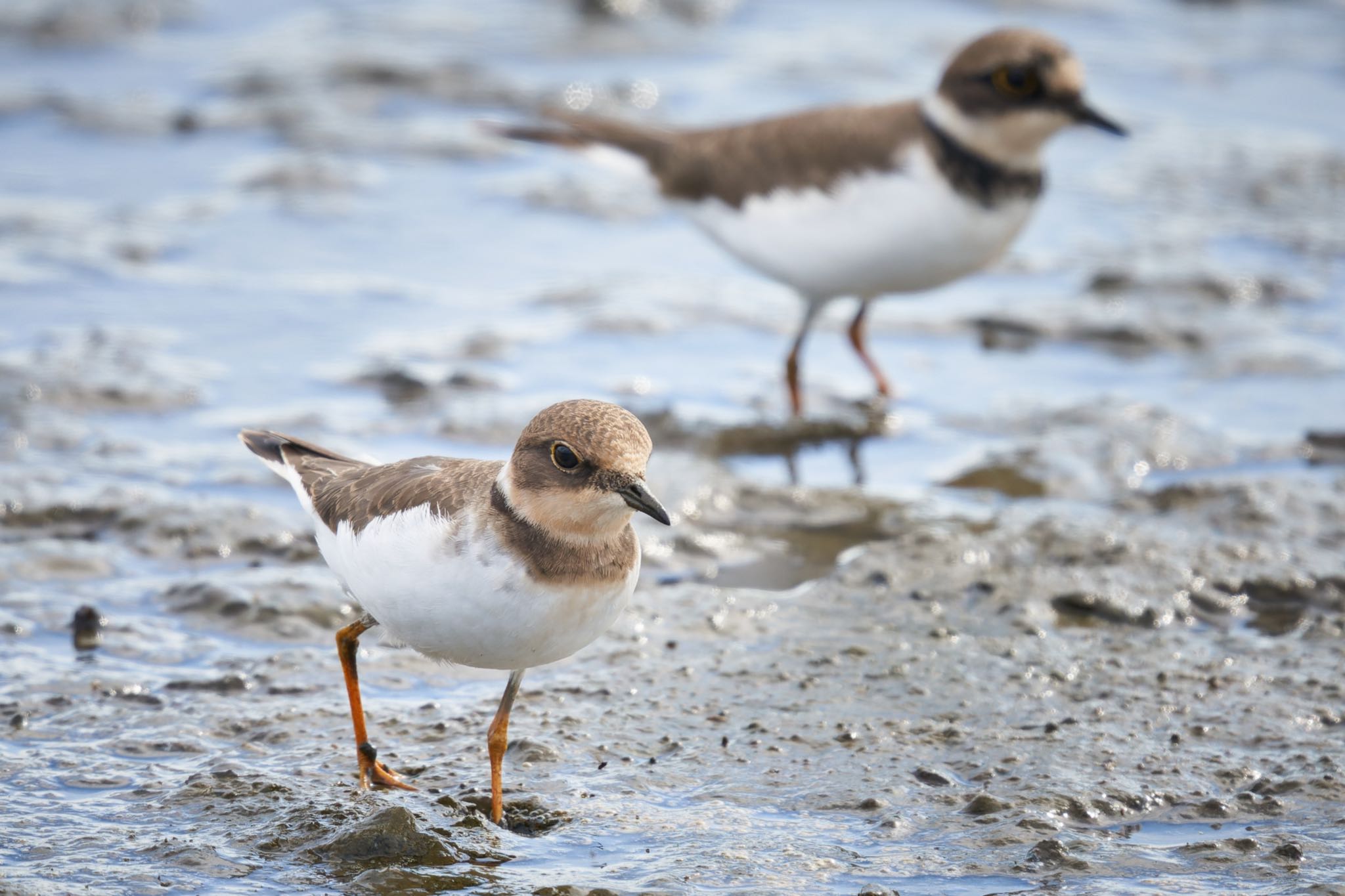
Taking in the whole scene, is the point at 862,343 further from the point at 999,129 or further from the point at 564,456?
the point at 564,456

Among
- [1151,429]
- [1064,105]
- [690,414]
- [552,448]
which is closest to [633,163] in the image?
[690,414]

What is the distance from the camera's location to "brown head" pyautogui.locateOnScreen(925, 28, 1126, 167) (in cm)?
736

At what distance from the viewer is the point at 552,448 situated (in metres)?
4.06

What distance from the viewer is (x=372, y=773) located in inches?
181

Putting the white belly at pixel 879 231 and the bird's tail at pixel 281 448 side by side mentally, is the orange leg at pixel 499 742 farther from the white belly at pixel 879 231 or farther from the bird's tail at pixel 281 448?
the white belly at pixel 879 231

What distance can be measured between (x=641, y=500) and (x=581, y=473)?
0.17 m

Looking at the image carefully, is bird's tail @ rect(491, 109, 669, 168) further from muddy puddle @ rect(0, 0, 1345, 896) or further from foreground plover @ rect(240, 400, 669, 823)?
foreground plover @ rect(240, 400, 669, 823)

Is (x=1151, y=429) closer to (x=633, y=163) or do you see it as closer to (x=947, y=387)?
(x=947, y=387)

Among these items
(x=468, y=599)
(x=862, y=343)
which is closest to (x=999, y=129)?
(x=862, y=343)

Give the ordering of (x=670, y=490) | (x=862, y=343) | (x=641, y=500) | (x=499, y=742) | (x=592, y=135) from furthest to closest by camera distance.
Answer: (x=592, y=135), (x=862, y=343), (x=670, y=490), (x=499, y=742), (x=641, y=500)

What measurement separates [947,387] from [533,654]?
15.2ft

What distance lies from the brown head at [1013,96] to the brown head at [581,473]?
3.88 meters

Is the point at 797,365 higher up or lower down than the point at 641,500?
lower down

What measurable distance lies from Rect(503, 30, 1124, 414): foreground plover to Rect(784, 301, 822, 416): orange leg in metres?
0.01
